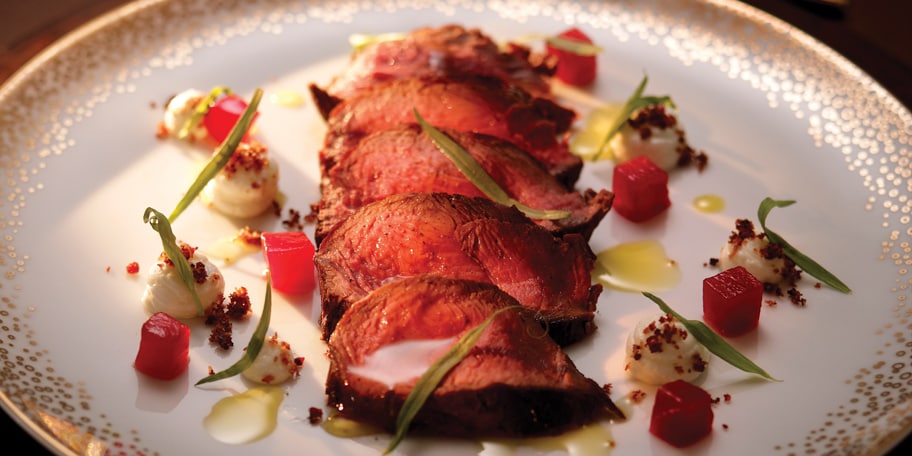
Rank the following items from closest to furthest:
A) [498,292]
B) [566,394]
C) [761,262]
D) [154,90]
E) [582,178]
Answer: [566,394] → [498,292] → [761,262] → [582,178] → [154,90]

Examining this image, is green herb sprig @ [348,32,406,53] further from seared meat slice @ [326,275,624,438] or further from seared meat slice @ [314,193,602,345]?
seared meat slice @ [326,275,624,438]

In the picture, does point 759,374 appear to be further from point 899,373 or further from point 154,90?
point 154,90

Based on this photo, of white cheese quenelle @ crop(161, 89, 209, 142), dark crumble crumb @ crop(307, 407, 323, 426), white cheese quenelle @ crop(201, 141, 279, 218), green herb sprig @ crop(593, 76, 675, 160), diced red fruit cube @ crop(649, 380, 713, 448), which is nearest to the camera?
diced red fruit cube @ crop(649, 380, 713, 448)

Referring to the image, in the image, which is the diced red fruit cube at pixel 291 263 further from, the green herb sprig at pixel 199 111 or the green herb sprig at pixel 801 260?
the green herb sprig at pixel 801 260

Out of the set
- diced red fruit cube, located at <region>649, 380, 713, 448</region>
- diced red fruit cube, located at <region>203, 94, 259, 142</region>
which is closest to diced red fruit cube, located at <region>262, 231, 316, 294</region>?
diced red fruit cube, located at <region>203, 94, 259, 142</region>

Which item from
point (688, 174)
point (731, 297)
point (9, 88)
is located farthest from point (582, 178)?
point (9, 88)

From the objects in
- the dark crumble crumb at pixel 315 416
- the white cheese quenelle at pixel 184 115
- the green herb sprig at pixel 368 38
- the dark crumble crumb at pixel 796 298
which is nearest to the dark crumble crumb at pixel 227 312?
the dark crumble crumb at pixel 315 416
